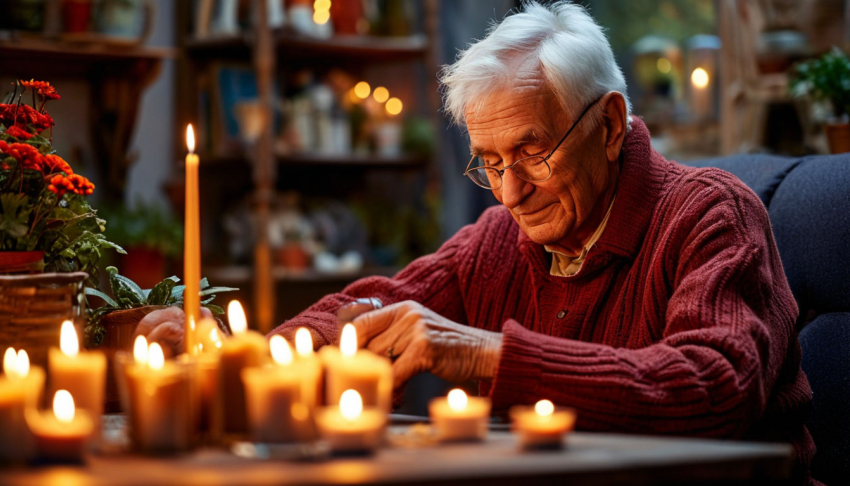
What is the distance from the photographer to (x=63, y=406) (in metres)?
0.86

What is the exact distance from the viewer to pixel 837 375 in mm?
1649

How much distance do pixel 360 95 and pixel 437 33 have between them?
447 mm

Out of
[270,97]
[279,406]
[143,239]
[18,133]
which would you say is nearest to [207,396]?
[279,406]

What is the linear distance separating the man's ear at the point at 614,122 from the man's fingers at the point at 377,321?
594 millimetres

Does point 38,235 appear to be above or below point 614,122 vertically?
below

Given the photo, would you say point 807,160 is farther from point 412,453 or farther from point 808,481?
point 412,453

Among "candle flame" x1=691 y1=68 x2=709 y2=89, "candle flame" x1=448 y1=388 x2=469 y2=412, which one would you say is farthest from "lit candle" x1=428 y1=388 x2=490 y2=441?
"candle flame" x1=691 y1=68 x2=709 y2=89

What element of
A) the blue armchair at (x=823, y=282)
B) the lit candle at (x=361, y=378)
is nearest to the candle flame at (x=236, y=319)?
the lit candle at (x=361, y=378)

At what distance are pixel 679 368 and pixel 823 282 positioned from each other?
75 cm

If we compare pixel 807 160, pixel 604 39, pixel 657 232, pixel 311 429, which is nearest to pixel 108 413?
pixel 311 429

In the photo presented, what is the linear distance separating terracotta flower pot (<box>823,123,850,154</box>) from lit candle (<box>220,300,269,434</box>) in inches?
69.7

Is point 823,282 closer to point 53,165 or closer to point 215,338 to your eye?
point 215,338

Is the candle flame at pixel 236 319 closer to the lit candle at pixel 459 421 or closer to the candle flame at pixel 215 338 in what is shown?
the candle flame at pixel 215 338

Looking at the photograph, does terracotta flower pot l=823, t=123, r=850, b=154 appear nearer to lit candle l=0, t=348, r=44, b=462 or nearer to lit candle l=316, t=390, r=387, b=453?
lit candle l=316, t=390, r=387, b=453
